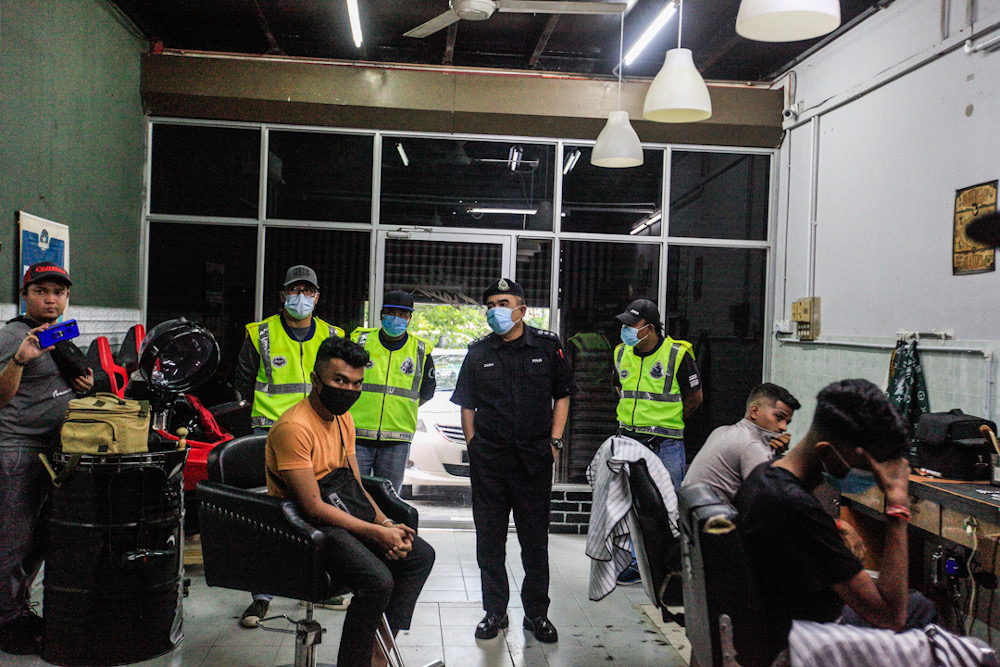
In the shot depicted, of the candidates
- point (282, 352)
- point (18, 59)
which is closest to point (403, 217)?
point (282, 352)

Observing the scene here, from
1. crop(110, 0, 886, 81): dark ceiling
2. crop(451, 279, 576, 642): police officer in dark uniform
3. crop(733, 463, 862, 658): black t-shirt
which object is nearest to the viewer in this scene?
crop(733, 463, 862, 658): black t-shirt

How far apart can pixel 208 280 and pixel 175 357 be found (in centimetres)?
260

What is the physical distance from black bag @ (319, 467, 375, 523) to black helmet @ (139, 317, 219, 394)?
86cm

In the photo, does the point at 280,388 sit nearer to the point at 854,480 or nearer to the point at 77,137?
the point at 77,137

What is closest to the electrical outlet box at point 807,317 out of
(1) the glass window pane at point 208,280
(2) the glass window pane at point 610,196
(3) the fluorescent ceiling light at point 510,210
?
(2) the glass window pane at point 610,196

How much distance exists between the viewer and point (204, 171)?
5688 mm

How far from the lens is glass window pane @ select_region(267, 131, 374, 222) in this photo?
18.9ft

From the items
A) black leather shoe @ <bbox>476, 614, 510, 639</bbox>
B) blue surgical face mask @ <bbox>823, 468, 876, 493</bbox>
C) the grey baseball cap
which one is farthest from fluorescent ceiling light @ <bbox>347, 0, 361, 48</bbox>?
blue surgical face mask @ <bbox>823, 468, 876, 493</bbox>

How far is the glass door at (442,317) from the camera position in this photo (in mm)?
5727

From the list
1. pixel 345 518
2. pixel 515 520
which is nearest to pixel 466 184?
pixel 515 520

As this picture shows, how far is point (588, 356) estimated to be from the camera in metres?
5.89

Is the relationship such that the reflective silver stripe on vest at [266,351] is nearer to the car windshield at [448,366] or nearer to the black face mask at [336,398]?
the black face mask at [336,398]

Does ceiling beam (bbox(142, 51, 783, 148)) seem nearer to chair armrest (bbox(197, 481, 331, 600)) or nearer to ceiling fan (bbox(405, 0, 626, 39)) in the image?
ceiling fan (bbox(405, 0, 626, 39))

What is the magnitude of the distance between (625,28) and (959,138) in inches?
83.9
